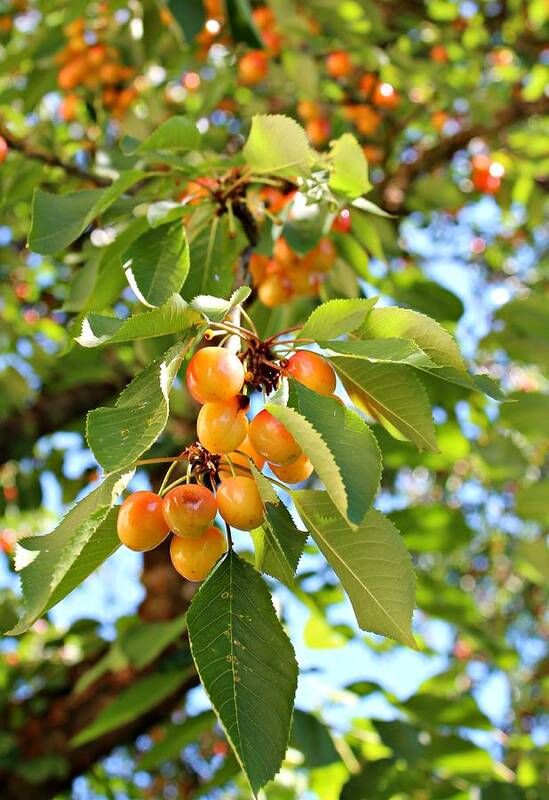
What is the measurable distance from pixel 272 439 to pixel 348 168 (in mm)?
452

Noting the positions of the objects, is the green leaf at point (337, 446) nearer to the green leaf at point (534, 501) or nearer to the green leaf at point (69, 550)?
the green leaf at point (69, 550)

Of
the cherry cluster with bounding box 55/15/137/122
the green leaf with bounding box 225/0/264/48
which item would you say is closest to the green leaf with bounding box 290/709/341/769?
the green leaf with bounding box 225/0/264/48

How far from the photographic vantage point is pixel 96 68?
282 cm

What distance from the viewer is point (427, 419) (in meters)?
0.75

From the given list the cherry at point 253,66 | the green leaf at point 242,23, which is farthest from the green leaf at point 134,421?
the cherry at point 253,66

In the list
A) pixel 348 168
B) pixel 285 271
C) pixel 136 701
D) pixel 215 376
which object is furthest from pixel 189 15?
pixel 136 701

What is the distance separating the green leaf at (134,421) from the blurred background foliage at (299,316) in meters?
0.30

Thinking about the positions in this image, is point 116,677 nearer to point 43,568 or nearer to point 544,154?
point 43,568

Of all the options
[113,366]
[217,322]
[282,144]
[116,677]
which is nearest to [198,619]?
[217,322]

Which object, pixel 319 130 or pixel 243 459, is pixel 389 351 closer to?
pixel 243 459

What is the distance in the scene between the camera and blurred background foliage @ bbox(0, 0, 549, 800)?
1.61m

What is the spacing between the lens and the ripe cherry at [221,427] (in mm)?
637

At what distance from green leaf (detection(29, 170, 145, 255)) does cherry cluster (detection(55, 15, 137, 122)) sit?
1921 mm

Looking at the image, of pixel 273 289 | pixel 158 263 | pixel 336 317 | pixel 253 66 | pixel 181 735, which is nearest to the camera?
pixel 336 317
